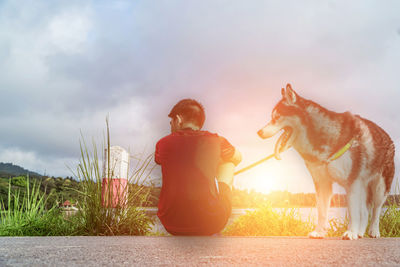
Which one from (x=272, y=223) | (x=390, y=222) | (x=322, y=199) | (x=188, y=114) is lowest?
(x=272, y=223)

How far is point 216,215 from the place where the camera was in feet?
11.2

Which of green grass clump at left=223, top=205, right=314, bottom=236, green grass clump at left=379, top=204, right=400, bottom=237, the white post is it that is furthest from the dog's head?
green grass clump at left=379, top=204, right=400, bottom=237

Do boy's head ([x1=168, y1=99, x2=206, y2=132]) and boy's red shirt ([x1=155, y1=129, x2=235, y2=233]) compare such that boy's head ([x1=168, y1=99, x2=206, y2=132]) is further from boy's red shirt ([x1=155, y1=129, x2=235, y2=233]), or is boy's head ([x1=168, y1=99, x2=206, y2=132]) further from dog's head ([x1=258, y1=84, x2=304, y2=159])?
dog's head ([x1=258, y1=84, x2=304, y2=159])

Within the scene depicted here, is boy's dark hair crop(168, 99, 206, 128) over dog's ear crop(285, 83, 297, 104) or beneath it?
beneath

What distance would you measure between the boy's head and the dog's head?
784 millimetres

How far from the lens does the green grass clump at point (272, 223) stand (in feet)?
17.4

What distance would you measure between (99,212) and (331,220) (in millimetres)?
3575

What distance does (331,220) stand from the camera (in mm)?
5305

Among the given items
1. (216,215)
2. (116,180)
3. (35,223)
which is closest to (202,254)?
(216,215)

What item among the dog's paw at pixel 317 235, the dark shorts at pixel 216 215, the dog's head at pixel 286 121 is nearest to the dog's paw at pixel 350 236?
the dog's paw at pixel 317 235

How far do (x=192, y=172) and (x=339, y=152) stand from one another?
1683 millimetres

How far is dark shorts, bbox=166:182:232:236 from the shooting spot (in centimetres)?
340

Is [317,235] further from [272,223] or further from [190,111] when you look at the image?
[190,111]

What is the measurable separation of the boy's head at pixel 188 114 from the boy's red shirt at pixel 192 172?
0.52ft
